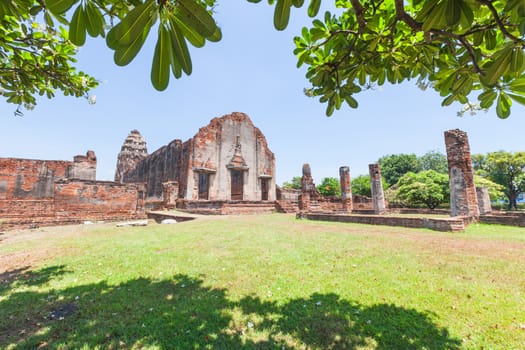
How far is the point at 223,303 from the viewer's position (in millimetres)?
2746

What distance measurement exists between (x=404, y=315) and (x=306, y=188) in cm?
1516

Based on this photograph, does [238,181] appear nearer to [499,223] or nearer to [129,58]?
[499,223]

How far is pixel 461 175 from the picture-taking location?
10195mm

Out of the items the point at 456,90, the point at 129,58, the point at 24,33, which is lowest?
the point at 129,58

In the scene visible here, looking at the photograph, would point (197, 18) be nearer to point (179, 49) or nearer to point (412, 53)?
point (179, 49)

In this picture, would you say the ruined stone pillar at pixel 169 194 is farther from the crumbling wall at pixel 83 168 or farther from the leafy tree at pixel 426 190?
the leafy tree at pixel 426 190

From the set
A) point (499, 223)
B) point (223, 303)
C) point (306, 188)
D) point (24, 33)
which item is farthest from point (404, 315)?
point (306, 188)

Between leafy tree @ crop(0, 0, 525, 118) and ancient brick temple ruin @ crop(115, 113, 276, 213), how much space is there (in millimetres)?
12925

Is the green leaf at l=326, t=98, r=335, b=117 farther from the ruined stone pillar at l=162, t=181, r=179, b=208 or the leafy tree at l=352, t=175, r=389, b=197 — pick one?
the leafy tree at l=352, t=175, r=389, b=197

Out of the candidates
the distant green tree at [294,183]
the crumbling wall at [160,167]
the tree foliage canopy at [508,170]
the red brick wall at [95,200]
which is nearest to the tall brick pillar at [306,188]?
the crumbling wall at [160,167]

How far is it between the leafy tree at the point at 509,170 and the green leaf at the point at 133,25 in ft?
142

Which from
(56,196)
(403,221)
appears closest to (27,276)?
(56,196)

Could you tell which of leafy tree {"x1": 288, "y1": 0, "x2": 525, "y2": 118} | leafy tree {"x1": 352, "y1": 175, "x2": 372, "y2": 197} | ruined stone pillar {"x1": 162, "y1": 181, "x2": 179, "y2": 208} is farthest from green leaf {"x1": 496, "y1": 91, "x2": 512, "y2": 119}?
leafy tree {"x1": 352, "y1": 175, "x2": 372, "y2": 197}

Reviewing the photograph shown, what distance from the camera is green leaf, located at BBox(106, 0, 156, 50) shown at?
111cm
